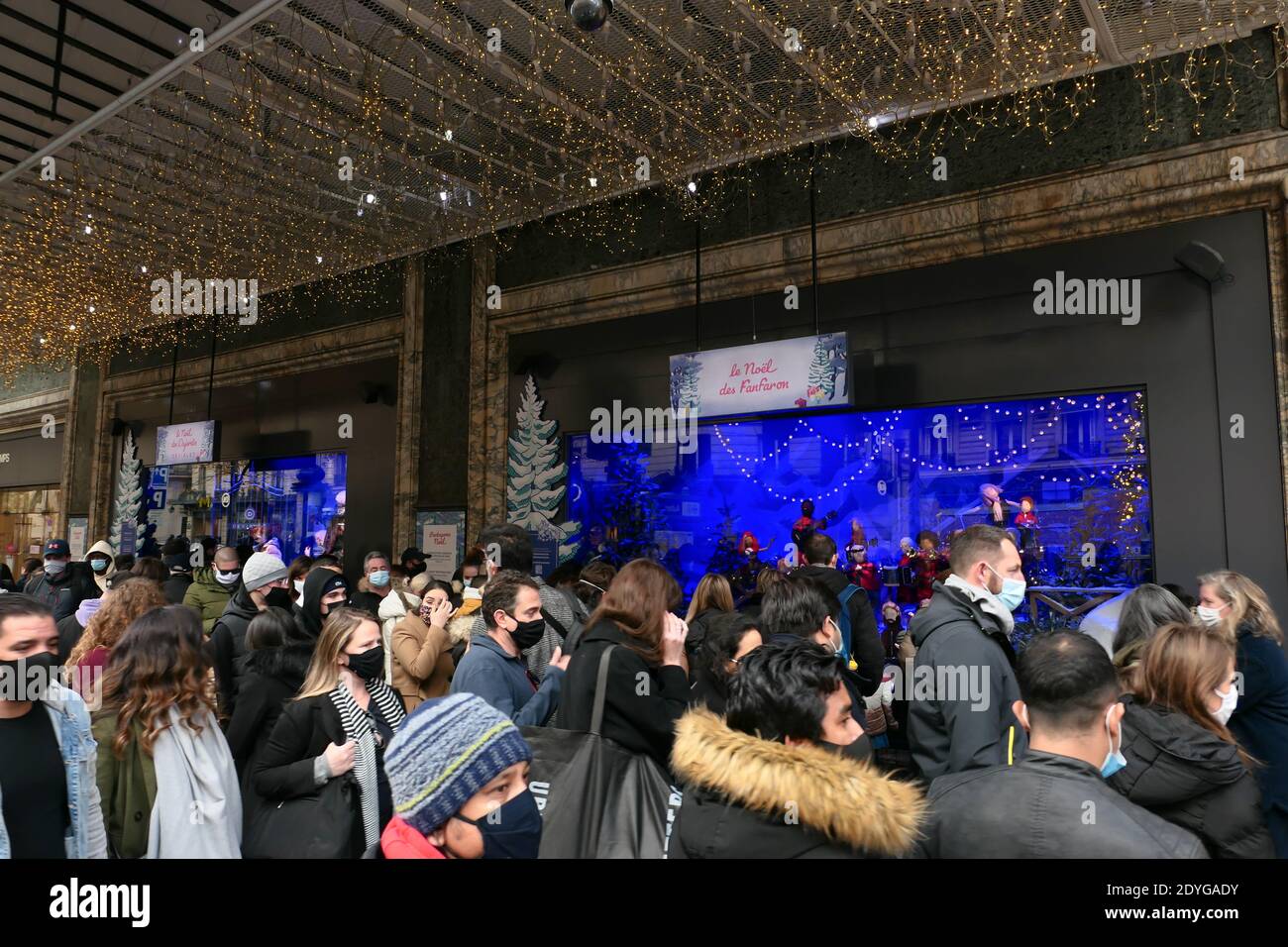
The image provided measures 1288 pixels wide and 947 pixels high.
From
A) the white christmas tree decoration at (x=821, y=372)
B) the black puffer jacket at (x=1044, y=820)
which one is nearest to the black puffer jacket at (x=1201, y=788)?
the black puffer jacket at (x=1044, y=820)

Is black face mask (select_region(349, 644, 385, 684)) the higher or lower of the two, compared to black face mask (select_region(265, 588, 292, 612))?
lower

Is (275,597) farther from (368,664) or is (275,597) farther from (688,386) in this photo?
(688,386)

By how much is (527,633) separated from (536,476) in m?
6.69

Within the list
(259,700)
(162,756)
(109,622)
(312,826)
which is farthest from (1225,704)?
(109,622)

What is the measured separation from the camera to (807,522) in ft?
28.9

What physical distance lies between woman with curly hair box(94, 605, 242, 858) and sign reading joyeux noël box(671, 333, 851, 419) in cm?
570

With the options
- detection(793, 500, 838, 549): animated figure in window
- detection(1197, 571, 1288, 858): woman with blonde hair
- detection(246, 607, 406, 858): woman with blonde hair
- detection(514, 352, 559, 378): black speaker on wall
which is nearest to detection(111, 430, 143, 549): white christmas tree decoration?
detection(514, 352, 559, 378): black speaker on wall

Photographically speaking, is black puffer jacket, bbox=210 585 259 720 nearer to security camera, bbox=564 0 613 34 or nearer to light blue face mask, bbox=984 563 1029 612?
light blue face mask, bbox=984 563 1029 612

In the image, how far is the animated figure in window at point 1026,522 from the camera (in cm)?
729

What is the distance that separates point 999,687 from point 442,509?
29.1 feet

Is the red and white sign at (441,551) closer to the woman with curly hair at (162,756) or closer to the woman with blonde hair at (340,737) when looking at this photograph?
the woman with blonde hair at (340,737)

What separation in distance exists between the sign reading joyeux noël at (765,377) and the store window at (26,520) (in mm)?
15758

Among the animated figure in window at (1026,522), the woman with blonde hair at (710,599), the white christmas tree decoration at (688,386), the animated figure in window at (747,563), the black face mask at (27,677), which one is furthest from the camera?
the animated figure in window at (747,563)

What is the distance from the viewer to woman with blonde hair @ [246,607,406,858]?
8.87 ft
